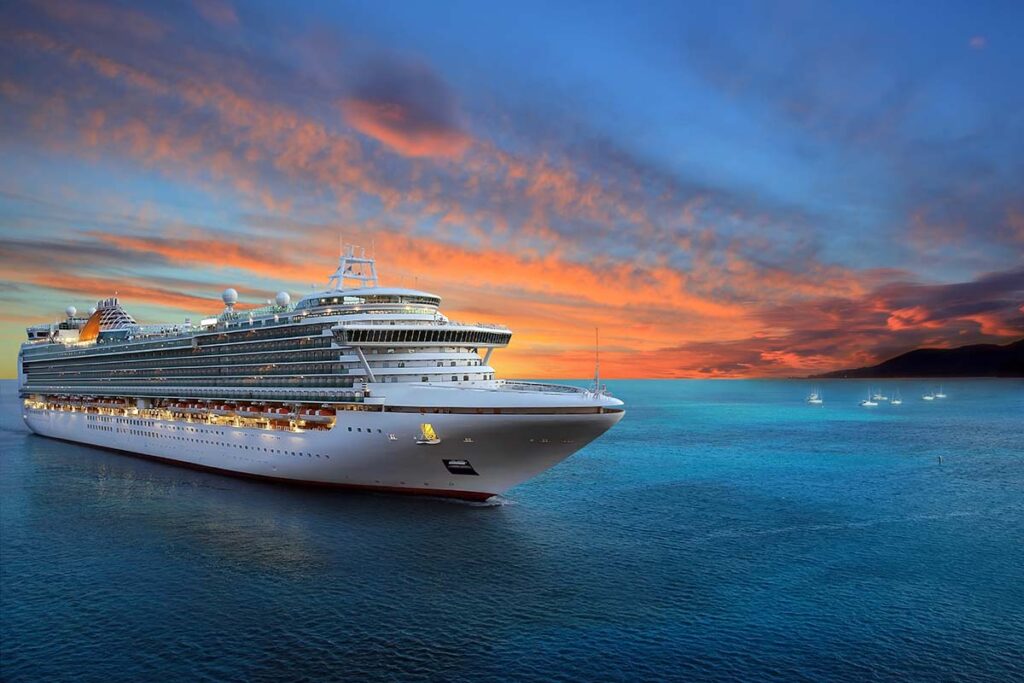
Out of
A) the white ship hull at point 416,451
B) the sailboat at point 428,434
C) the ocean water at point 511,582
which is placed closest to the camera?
the ocean water at point 511,582

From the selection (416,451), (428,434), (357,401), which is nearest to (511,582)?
(428,434)

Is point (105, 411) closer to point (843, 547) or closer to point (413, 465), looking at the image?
point (413, 465)

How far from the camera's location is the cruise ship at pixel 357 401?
3747 cm

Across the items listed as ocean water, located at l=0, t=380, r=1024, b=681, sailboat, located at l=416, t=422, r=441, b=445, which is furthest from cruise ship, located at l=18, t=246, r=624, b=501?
ocean water, located at l=0, t=380, r=1024, b=681

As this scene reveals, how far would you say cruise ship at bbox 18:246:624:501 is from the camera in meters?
37.5

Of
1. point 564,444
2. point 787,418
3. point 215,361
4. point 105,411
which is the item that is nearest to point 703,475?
point 564,444

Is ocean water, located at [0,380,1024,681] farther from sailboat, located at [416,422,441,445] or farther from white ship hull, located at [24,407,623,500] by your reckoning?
sailboat, located at [416,422,441,445]

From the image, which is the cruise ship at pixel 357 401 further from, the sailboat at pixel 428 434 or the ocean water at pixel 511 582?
the ocean water at pixel 511 582

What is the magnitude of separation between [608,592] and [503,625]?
5820 millimetres

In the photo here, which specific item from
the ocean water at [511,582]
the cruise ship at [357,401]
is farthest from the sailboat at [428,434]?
the ocean water at [511,582]

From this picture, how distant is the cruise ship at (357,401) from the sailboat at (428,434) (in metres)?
0.09

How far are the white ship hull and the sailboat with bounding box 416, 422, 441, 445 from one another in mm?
280

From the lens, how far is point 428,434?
37.9 meters

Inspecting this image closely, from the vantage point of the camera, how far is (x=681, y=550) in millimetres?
34594
